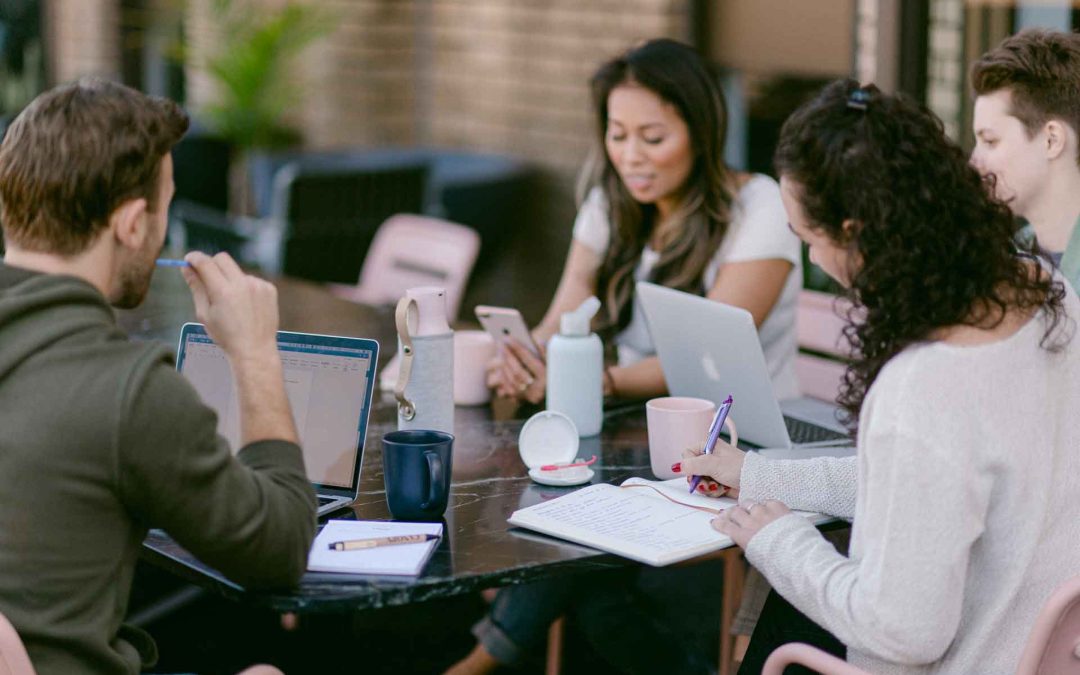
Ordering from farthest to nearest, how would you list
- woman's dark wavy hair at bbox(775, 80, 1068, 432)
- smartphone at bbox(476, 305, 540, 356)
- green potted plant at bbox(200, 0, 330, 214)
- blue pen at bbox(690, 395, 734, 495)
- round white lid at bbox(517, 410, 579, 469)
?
green potted plant at bbox(200, 0, 330, 214), smartphone at bbox(476, 305, 540, 356), round white lid at bbox(517, 410, 579, 469), blue pen at bbox(690, 395, 734, 495), woman's dark wavy hair at bbox(775, 80, 1068, 432)

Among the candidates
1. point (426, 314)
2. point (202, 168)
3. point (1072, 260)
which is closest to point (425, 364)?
point (426, 314)

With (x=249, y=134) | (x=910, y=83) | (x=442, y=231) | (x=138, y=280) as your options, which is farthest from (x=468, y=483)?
(x=249, y=134)

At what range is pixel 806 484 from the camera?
6.32 feet

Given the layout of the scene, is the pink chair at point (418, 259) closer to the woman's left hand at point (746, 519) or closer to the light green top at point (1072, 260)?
the light green top at point (1072, 260)

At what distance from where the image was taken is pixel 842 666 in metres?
1.61

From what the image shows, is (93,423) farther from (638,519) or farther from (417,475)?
(638,519)

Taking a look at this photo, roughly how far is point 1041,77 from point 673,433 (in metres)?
0.85

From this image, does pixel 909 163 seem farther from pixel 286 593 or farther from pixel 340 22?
pixel 340 22

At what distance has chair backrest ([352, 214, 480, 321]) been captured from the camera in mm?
3869

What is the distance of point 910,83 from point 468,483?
2.45 m

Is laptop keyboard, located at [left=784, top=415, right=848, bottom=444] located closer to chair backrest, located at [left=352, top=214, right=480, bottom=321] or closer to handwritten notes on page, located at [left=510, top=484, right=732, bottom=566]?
handwritten notes on page, located at [left=510, top=484, right=732, bottom=566]

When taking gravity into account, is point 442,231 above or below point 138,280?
below

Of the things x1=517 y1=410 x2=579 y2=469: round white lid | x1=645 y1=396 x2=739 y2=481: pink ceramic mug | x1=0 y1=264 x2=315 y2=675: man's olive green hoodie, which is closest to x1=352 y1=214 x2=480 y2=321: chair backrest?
x1=517 y1=410 x2=579 y2=469: round white lid

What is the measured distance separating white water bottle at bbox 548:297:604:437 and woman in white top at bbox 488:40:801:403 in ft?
1.08
